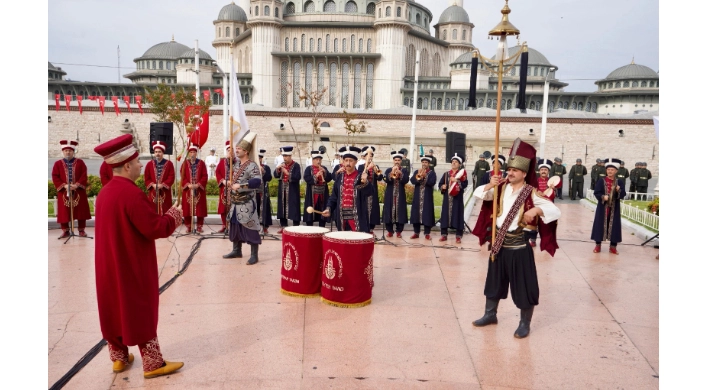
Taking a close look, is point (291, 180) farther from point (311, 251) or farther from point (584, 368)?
point (584, 368)

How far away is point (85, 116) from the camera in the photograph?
38.7 meters

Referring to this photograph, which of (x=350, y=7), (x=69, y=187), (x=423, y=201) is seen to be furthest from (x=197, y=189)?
(x=350, y=7)

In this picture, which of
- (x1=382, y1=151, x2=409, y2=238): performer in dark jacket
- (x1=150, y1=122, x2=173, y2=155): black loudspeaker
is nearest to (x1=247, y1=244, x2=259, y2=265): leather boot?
(x1=382, y1=151, x2=409, y2=238): performer in dark jacket

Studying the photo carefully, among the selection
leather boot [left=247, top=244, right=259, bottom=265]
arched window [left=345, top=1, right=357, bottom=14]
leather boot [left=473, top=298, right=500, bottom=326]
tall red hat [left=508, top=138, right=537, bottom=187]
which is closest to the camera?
tall red hat [left=508, top=138, right=537, bottom=187]

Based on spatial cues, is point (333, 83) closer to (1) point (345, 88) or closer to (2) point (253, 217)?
(1) point (345, 88)

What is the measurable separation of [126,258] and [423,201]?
7.09 metres

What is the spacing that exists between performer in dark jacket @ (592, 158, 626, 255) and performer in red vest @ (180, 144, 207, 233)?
7643mm

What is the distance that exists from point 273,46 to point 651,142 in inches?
1375

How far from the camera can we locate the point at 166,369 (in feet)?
13.3

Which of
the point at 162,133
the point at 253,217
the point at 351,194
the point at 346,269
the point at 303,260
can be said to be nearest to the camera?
the point at 346,269

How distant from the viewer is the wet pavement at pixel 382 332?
4121mm

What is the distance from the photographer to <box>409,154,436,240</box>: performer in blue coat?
995cm

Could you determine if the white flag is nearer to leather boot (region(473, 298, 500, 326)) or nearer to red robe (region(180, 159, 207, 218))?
red robe (region(180, 159, 207, 218))

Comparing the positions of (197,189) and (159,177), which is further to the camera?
(197,189)
